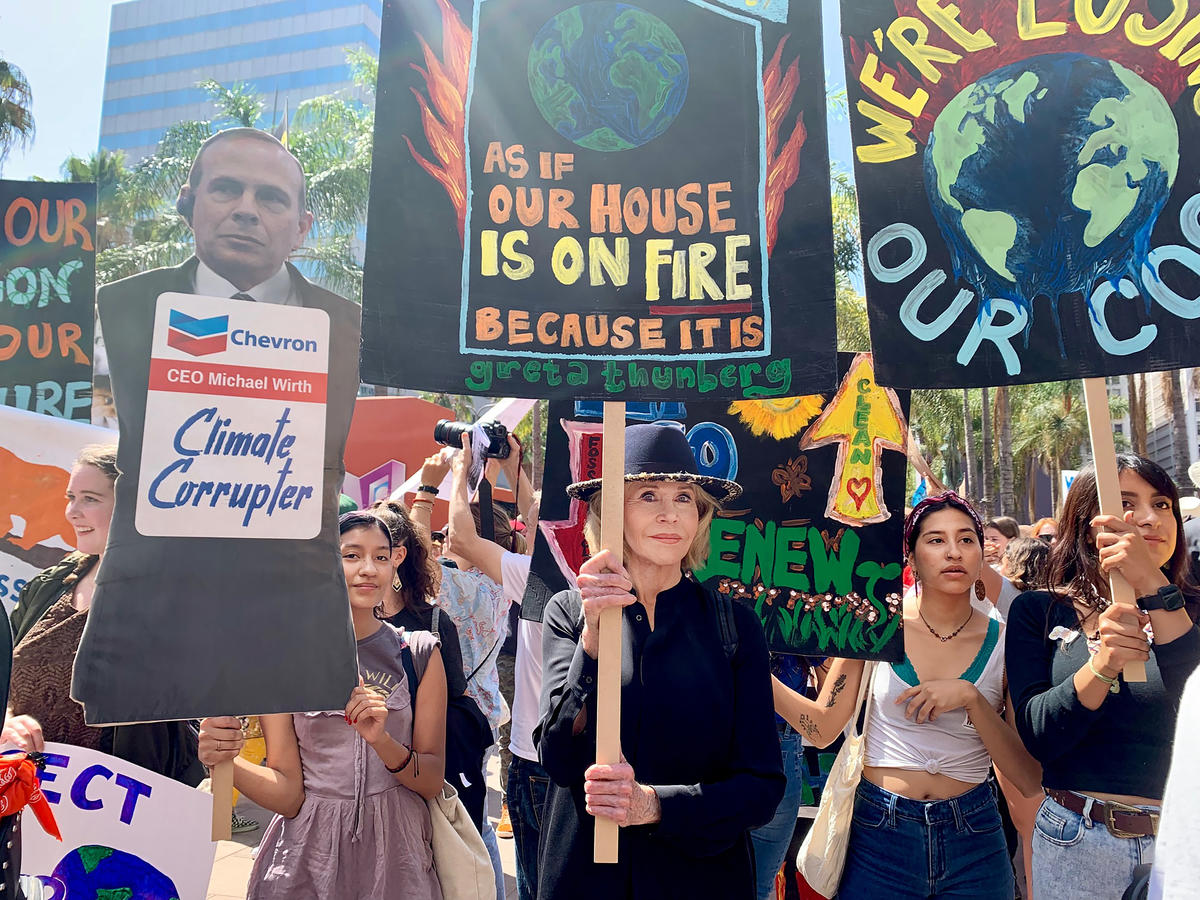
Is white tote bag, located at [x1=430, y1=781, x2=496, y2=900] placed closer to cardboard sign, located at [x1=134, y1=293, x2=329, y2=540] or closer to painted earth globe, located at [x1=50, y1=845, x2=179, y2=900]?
painted earth globe, located at [x1=50, y1=845, x2=179, y2=900]

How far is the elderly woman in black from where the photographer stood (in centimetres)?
238

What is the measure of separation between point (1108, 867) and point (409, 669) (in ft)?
6.94

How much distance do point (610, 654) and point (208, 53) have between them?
278 feet

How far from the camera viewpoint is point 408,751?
9.91 ft

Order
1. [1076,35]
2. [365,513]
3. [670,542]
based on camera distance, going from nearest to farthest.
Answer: [670,542]
[1076,35]
[365,513]

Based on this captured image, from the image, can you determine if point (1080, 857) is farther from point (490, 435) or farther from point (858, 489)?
point (490, 435)

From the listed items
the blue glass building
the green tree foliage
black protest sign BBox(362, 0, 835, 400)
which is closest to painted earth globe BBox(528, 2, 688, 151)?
black protest sign BBox(362, 0, 835, 400)

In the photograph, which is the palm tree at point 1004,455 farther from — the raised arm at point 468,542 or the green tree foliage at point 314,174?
the raised arm at point 468,542

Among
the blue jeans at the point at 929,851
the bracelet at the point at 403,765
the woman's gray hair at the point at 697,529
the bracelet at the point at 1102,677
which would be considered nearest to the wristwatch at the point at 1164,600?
the bracelet at the point at 1102,677

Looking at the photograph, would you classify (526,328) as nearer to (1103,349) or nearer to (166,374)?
(166,374)

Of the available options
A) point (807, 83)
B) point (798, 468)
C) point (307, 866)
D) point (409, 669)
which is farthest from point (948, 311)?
point (307, 866)

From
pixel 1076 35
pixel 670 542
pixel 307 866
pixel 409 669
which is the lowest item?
pixel 307 866

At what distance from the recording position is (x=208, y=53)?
75.3 m

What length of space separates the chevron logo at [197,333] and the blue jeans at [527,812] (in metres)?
1.94
